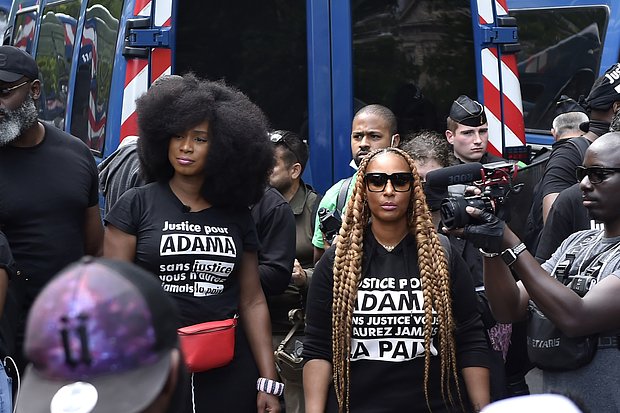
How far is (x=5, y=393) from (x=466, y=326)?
70.6 inches

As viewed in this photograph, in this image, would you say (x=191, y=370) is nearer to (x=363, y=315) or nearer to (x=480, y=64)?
(x=363, y=315)

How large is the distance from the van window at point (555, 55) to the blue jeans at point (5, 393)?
224 inches

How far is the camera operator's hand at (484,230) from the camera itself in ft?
12.9

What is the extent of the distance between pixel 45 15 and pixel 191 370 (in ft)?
17.9

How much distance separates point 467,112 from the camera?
6.24 meters

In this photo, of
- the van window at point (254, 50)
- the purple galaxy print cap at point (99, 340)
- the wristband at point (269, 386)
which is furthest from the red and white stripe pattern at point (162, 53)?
the purple galaxy print cap at point (99, 340)

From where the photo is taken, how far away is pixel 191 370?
4.62m

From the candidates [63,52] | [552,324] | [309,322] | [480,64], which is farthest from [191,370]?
[63,52]

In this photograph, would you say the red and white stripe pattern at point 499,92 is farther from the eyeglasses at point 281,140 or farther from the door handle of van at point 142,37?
the door handle of van at point 142,37

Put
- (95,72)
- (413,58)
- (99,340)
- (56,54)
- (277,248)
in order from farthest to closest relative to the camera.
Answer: (56,54), (95,72), (413,58), (277,248), (99,340)

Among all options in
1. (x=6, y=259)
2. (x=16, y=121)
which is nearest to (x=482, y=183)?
(x=6, y=259)

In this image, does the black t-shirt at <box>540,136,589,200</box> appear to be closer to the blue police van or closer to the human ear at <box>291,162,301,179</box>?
the blue police van

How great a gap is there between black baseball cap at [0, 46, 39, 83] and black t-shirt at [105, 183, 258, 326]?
2.85ft

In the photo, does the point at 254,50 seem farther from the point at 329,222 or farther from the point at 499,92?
the point at 499,92
